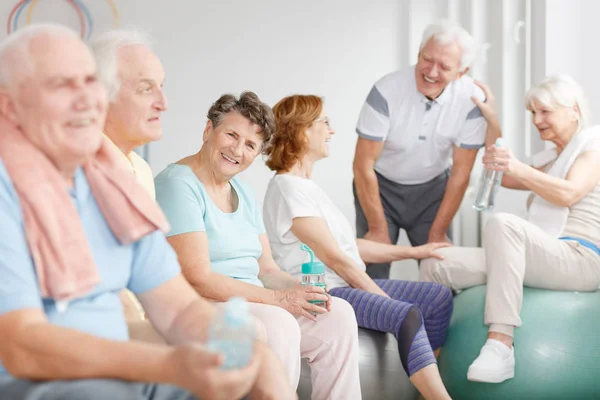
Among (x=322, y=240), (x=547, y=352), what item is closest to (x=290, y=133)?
(x=322, y=240)

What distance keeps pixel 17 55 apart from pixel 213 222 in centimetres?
101

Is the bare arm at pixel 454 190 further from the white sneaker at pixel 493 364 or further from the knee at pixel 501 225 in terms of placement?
the white sneaker at pixel 493 364

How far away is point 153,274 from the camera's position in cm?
128

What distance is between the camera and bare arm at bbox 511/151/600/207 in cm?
282

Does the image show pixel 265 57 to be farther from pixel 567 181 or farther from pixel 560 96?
pixel 567 181

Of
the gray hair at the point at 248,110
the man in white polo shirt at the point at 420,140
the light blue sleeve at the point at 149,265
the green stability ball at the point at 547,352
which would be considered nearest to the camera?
the light blue sleeve at the point at 149,265

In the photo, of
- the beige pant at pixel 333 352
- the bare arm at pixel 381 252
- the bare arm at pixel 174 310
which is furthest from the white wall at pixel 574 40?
the bare arm at pixel 174 310

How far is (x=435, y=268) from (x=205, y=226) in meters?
1.17

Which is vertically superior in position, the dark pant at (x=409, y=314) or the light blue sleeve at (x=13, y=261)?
the light blue sleeve at (x=13, y=261)

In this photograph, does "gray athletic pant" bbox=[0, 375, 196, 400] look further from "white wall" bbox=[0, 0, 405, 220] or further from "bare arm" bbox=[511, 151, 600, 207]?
"white wall" bbox=[0, 0, 405, 220]

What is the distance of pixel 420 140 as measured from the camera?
3.43m

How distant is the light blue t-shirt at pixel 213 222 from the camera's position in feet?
6.50

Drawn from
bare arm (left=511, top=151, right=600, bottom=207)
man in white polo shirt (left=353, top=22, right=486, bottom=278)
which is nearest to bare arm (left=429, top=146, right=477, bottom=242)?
man in white polo shirt (left=353, top=22, right=486, bottom=278)

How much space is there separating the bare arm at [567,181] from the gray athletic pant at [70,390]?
2.06 metres
